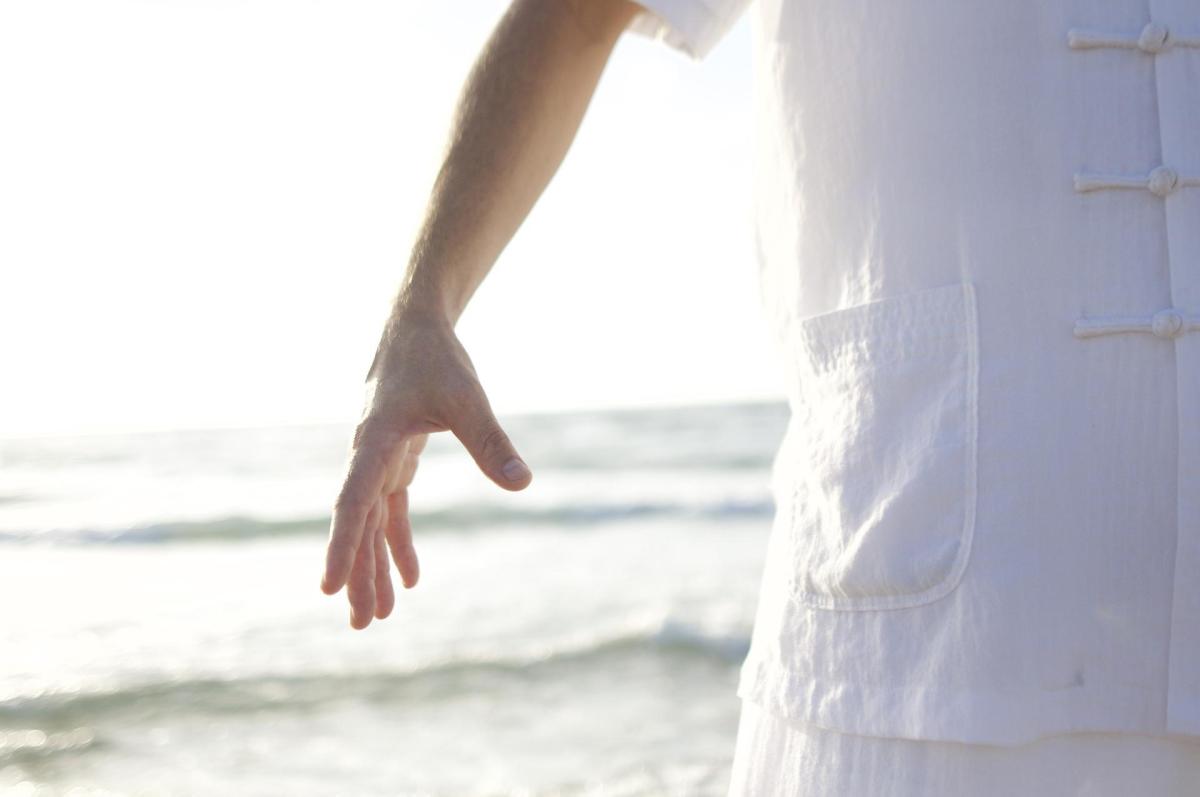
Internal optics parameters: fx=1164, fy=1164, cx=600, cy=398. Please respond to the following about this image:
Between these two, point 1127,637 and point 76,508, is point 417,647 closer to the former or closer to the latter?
point 1127,637

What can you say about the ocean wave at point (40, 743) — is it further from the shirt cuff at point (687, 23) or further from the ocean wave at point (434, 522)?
the ocean wave at point (434, 522)

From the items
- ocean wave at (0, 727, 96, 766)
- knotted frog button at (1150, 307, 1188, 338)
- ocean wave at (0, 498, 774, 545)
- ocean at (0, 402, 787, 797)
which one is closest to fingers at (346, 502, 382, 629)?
knotted frog button at (1150, 307, 1188, 338)

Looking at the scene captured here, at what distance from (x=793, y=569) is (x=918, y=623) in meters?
0.13

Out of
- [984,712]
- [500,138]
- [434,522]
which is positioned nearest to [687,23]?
[500,138]

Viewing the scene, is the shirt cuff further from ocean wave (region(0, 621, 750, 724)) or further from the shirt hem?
ocean wave (region(0, 621, 750, 724))

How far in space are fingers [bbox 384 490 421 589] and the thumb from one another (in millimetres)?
193

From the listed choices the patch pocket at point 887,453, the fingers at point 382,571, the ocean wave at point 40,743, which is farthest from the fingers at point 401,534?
the ocean wave at point 40,743

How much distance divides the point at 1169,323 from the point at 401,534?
27.4 inches

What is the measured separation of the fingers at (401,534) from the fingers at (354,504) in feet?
0.48

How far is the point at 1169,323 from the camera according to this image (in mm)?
809

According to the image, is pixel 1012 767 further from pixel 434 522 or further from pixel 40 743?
pixel 434 522

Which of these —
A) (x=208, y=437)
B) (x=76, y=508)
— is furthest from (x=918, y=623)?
(x=208, y=437)

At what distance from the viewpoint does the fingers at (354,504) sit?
944 millimetres

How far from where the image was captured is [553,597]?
7605 mm
